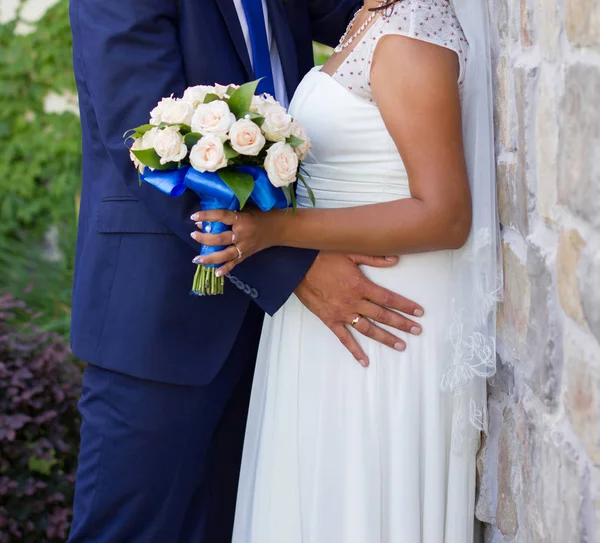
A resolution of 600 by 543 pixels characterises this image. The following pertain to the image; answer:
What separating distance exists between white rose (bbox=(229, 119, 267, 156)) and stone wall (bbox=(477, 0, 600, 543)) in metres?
0.59

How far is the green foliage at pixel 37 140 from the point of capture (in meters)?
5.06

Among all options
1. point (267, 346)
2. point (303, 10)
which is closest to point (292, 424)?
point (267, 346)

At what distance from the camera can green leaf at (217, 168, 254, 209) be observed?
2066 mm

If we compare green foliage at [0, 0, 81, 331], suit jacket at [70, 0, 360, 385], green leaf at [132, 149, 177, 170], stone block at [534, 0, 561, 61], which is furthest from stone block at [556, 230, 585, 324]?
green foliage at [0, 0, 81, 331]

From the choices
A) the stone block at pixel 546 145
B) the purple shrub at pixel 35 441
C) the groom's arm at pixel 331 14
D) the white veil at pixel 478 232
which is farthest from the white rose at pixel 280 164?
the purple shrub at pixel 35 441

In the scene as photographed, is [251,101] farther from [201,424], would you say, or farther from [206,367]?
[201,424]

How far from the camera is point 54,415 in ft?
11.4

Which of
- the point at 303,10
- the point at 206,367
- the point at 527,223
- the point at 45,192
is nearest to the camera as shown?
the point at 527,223

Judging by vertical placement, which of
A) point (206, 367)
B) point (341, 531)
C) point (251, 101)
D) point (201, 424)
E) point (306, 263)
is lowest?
point (341, 531)

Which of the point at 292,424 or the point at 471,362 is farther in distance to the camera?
the point at 292,424

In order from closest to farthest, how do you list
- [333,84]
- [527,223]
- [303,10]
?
[527,223] → [333,84] → [303,10]

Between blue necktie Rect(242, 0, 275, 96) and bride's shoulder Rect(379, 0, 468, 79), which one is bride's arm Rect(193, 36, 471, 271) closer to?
bride's shoulder Rect(379, 0, 468, 79)

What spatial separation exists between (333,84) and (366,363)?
738 millimetres

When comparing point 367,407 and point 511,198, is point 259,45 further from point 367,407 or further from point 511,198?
point 367,407
